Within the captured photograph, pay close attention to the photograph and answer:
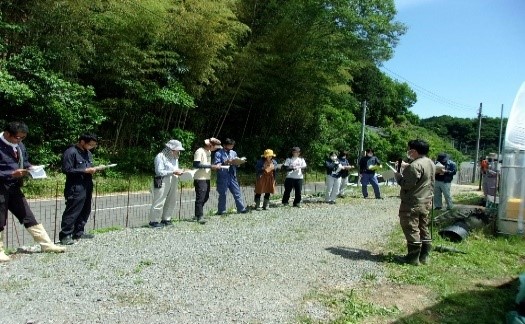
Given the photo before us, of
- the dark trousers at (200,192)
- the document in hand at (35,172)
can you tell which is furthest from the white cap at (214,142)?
the document in hand at (35,172)

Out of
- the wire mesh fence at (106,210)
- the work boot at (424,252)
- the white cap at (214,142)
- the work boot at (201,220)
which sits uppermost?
the white cap at (214,142)

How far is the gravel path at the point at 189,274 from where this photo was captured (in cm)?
409

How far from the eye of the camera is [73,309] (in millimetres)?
4047

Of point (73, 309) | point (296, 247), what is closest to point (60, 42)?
point (296, 247)

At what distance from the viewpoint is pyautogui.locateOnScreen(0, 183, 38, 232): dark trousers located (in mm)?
5297

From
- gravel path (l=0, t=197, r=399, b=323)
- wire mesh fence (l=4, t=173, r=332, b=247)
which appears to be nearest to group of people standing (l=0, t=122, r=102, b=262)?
gravel path (l=0, t=197, r=399, b=323)

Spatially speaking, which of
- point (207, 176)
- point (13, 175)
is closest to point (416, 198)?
point (207, 176)

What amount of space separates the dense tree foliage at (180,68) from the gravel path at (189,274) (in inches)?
317

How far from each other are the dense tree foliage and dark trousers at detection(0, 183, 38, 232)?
7.73 meters

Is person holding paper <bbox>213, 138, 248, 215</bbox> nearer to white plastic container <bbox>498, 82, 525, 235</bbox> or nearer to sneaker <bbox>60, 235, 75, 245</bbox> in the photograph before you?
sneaker <bbox>60, 235, 75, 245</bbox>

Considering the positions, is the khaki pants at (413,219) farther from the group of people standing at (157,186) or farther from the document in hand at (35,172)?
the document in hand at (35,172)

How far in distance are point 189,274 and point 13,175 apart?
236 centimetres

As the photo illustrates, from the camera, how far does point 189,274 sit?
5145 millimetres

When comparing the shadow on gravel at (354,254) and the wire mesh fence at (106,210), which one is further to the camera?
the wire mesh fence at (106,210)
